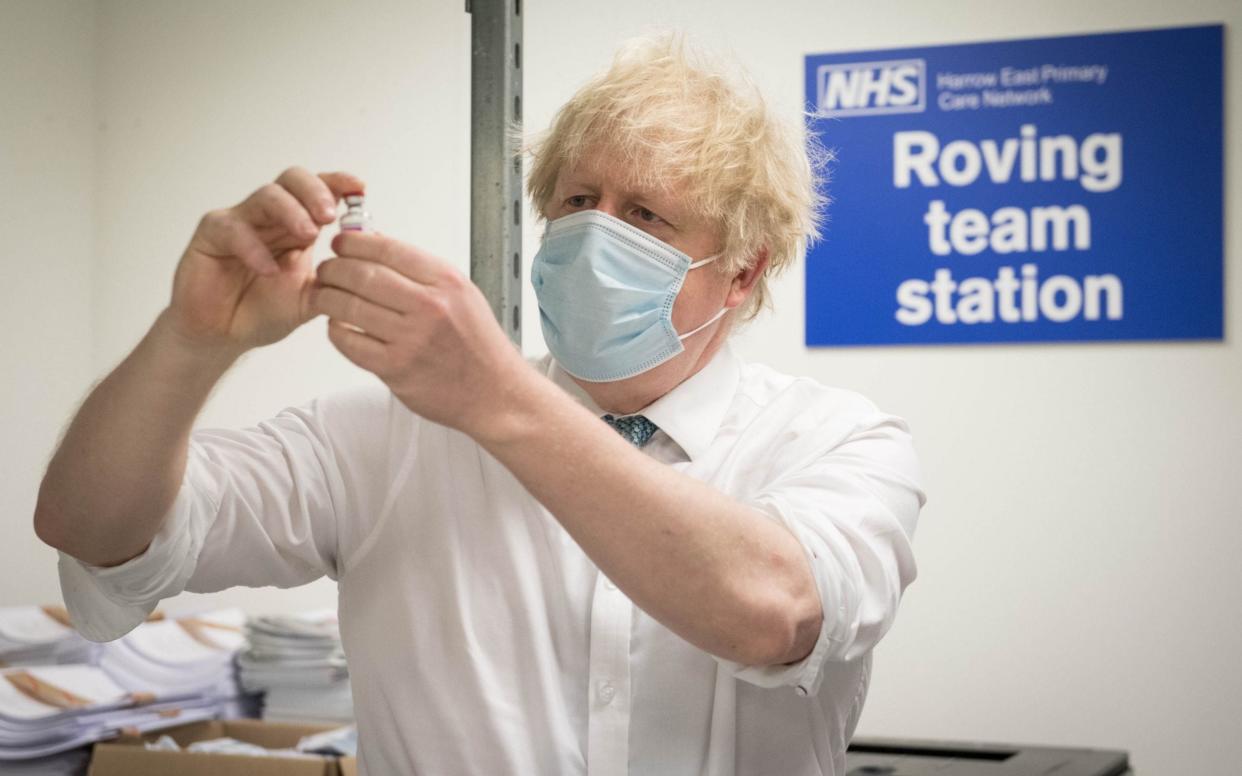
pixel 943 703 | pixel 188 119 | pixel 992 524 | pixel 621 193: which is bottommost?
pixel 943 703

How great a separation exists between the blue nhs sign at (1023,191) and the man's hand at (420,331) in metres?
2.31

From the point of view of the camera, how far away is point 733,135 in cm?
140

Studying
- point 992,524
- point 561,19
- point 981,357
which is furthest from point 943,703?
point 561,19

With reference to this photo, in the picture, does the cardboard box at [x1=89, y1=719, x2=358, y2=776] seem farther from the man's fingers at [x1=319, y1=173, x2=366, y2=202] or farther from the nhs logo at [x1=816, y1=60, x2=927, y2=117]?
the nhs logo at [x1=816, y1=60, x2=927, y2=117]

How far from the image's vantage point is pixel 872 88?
3111 millimetres

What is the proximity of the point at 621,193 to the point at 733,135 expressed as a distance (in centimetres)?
15

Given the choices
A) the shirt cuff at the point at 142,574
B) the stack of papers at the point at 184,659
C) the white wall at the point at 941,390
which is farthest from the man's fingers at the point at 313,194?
the white wall at the point at 941,390

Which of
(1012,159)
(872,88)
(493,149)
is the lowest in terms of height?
(493,149)

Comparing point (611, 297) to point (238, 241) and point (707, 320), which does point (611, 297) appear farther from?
point (238, 241)

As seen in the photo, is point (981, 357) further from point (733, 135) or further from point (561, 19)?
point (733, 135)

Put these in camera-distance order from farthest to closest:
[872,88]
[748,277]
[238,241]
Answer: [872,88] → [748,277] → [238,241]

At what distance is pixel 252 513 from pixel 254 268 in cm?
33

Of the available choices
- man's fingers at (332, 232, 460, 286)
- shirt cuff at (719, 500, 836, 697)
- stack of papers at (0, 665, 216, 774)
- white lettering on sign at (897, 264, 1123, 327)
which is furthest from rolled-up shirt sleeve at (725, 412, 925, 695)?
white lettering on sign at (897, 264, 1123, 327)

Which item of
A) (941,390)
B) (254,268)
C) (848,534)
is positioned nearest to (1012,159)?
(941,390)
